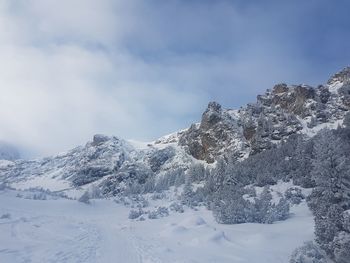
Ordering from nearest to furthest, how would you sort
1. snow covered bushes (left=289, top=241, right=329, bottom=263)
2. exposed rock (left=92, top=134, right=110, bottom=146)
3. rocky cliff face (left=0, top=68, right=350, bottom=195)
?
snow covered bushes (left=289, top=241, right=329, bottom=263), rocky cliff face (left=0, top=68, right=350, bottom=195), exposed rock (left=92, top=134, right=110, bottom=146)

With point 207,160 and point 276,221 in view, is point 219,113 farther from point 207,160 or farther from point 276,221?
point 276,221

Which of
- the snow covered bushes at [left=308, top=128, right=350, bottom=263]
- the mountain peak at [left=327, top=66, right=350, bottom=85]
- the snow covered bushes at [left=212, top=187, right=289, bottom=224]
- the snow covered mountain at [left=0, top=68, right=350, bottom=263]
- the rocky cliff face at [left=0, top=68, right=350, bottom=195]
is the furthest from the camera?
the mountain peak at [left=327, top=66, right=350, bottom=85]

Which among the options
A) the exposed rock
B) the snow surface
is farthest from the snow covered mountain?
the exposed rock

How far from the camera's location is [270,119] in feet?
303

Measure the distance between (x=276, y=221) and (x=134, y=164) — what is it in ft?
317

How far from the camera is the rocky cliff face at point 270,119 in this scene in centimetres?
8456

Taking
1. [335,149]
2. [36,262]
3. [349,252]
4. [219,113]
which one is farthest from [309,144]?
[219,113]

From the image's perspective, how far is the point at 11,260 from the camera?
13.4 m

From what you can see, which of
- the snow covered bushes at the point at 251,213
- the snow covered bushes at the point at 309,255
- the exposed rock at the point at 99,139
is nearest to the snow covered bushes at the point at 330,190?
the snow covered bushes at the point at 309,255

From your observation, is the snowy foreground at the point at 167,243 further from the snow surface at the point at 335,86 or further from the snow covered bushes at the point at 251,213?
the snow surface at the point at 335,86

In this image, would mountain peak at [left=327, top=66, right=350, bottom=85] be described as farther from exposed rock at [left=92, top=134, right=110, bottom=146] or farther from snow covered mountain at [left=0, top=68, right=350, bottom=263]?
exposed rock at [left=92, top=134, right=110, bottom=146]

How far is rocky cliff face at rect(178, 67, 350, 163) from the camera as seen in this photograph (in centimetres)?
8456

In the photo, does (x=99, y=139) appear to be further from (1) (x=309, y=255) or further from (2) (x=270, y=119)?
(1) (x=309, y=255)

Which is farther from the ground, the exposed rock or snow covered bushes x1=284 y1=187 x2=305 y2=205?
the exposed rock
